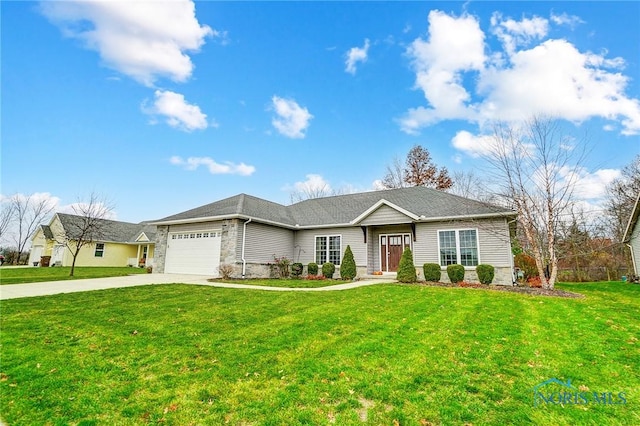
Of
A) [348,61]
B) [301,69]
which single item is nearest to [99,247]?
[301,69]

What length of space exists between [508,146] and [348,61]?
351 inches

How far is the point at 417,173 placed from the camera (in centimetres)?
3033

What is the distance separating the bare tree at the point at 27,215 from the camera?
36062 millimetres

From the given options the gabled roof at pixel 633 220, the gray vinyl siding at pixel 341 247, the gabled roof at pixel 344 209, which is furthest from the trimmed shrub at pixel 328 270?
the gabled roof at pixel 633 220

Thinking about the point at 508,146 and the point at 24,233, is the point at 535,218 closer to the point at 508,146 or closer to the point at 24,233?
the point at 508,146

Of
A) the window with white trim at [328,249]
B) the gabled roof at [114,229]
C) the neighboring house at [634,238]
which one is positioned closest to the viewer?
A: the neighboring house at [634,238]

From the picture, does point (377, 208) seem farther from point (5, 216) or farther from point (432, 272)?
point (5, 216)

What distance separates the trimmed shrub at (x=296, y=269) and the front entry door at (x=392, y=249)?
4.59m

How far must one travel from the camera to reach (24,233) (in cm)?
3666

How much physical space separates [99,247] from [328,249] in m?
26.1

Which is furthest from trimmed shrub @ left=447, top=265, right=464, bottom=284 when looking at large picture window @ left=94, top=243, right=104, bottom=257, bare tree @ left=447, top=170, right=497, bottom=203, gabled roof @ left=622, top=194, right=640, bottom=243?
large picture window @ left=94, top=243, right=104, bottom=257

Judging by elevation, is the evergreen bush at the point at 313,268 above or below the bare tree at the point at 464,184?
below

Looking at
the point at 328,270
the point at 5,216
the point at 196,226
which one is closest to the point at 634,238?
the point at 328,270

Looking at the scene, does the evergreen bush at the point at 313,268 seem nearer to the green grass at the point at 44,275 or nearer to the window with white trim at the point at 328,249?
the window with white trim at the point at 328,249
